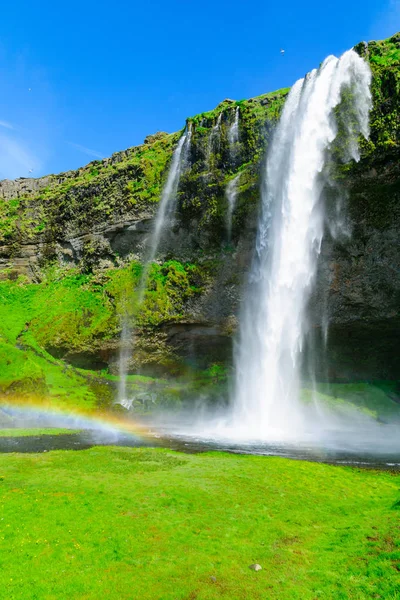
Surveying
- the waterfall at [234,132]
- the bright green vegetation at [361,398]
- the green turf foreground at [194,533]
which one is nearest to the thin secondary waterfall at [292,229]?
the bright green vegetation at [361,398]

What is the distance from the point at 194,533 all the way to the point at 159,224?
131ft

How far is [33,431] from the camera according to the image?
83.5 feet

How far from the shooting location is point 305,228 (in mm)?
36469

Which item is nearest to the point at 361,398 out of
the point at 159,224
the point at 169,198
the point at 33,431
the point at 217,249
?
the point at 217,249

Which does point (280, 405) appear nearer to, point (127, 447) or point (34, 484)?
point (127, 447)

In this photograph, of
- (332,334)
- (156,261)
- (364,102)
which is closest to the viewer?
(364,102)

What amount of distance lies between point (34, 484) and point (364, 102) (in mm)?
36152

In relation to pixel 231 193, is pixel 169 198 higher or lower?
higher

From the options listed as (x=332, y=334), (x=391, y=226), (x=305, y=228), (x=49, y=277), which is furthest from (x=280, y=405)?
(x=49, y=277)

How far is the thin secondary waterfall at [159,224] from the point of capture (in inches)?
1738

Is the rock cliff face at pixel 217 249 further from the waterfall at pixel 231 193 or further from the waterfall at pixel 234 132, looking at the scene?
the waterfall at pixel 231 193

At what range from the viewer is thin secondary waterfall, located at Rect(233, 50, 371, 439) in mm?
34562

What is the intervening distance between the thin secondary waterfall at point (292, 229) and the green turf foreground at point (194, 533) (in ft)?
64.0

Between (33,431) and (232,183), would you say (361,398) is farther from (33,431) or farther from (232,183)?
(33,431)
